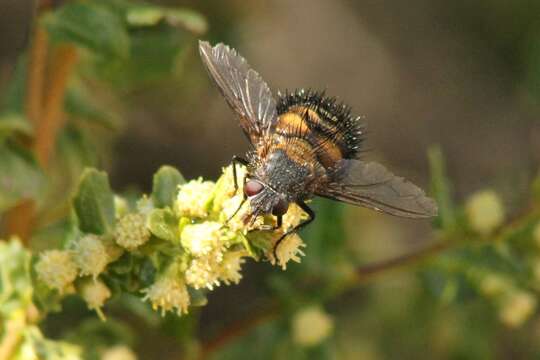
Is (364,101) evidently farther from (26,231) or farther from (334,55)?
(26,231)

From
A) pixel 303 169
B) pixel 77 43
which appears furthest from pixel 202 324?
pixel 303 169

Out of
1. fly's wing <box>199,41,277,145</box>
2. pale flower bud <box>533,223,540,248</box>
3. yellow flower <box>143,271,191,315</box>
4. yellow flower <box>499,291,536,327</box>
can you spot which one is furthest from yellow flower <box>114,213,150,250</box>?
yellow flower <box>499,291,536,327</box>

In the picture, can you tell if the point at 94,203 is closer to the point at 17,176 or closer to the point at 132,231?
the point at 132,231

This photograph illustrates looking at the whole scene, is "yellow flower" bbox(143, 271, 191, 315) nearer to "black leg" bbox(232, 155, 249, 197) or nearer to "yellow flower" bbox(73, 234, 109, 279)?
"yellow flower" bbox(73, 234, 109, 279)

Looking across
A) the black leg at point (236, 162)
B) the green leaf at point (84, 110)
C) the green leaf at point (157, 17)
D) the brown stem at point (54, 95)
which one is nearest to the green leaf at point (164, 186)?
the black leg at point (236, 162)

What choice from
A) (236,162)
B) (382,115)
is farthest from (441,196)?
(382,115)

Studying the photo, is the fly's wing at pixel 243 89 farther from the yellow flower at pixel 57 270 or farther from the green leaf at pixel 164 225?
the yellow flower at pixel 57 270

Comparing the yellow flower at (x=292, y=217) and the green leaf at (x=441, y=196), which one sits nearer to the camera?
the yellow flower at (x=292, y=217)
